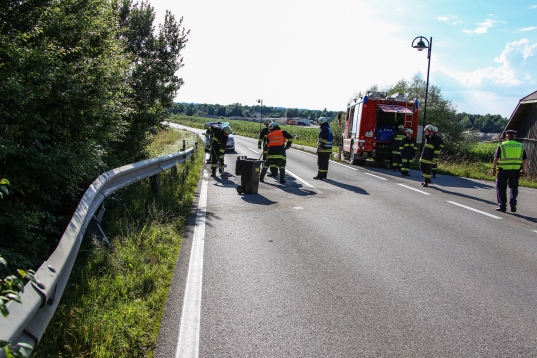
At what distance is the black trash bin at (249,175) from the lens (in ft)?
36.5

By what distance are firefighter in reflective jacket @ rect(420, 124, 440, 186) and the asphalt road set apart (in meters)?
3.90

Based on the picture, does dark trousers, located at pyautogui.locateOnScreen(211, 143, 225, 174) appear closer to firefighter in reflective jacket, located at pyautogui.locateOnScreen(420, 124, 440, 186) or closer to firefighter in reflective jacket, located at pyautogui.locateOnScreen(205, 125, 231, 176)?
firefighter in reflective jacket, located at pyautogui.locateOnScreen(205, 125, 231, 176)

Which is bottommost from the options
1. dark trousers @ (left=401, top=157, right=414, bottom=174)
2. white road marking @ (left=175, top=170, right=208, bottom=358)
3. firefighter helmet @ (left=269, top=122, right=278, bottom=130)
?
white road marking @ (left=175, top=170, right=208, bottom=358)

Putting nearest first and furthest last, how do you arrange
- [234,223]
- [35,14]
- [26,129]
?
[26,129] < [35,14] < [234,223]

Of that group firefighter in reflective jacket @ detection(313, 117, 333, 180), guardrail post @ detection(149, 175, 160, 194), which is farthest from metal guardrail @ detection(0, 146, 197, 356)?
firefighter in reflective jacket @ detection(313, 117, 333, 180)

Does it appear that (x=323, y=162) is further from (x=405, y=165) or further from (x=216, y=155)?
(x=405, y=165)

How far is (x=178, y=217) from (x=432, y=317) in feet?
16.4

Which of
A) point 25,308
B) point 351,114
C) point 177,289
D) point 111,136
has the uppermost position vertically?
point 351,114

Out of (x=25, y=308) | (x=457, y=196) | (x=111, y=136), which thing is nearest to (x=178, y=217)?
(x=111, y=136)

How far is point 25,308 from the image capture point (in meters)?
2.49

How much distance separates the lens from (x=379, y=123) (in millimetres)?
20188

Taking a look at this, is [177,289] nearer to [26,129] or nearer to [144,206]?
[26,129]

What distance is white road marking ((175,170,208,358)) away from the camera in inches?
137

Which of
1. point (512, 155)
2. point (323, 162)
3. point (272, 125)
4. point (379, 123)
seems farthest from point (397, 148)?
point (512, 155)
